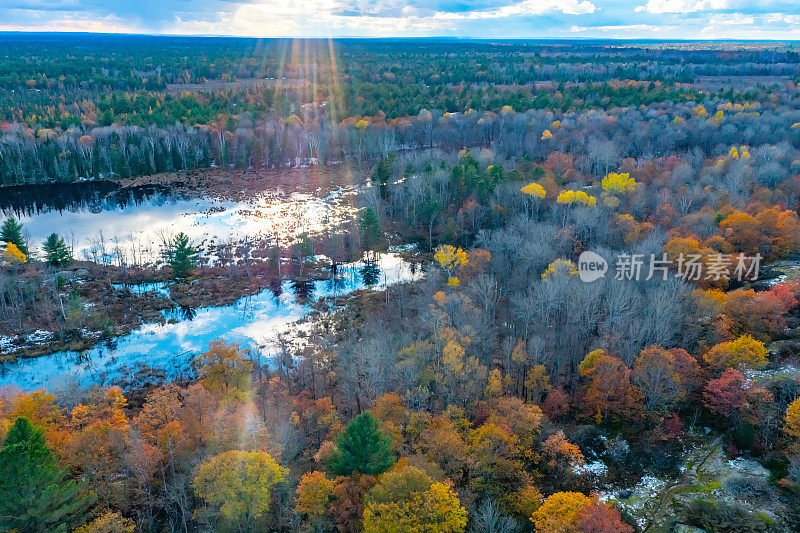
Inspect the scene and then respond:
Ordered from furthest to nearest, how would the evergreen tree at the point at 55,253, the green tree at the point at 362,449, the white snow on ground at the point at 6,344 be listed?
the evergreen tree at the point at 55,253 < the white snow on ground at the point at 6,344 < the green tree at the point at 362,449

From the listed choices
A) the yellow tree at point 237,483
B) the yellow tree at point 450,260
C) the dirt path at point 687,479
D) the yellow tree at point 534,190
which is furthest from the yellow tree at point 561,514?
the yellow tree at point 534,190

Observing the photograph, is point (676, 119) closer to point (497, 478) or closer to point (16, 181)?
point (497, 478)

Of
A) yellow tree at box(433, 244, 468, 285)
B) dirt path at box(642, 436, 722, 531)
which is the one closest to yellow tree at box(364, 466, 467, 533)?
dirt path at box(642, 436, 722, 531)

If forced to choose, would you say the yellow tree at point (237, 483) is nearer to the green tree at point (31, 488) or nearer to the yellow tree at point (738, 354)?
the green tree at point (31, 488)

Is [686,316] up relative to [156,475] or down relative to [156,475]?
up

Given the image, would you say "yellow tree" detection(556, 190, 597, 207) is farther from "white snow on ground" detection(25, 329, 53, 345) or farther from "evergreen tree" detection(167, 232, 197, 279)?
"white snow on ground" detection(25, 329, 53, 345)

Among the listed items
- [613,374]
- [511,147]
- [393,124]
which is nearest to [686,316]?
[613,374]
